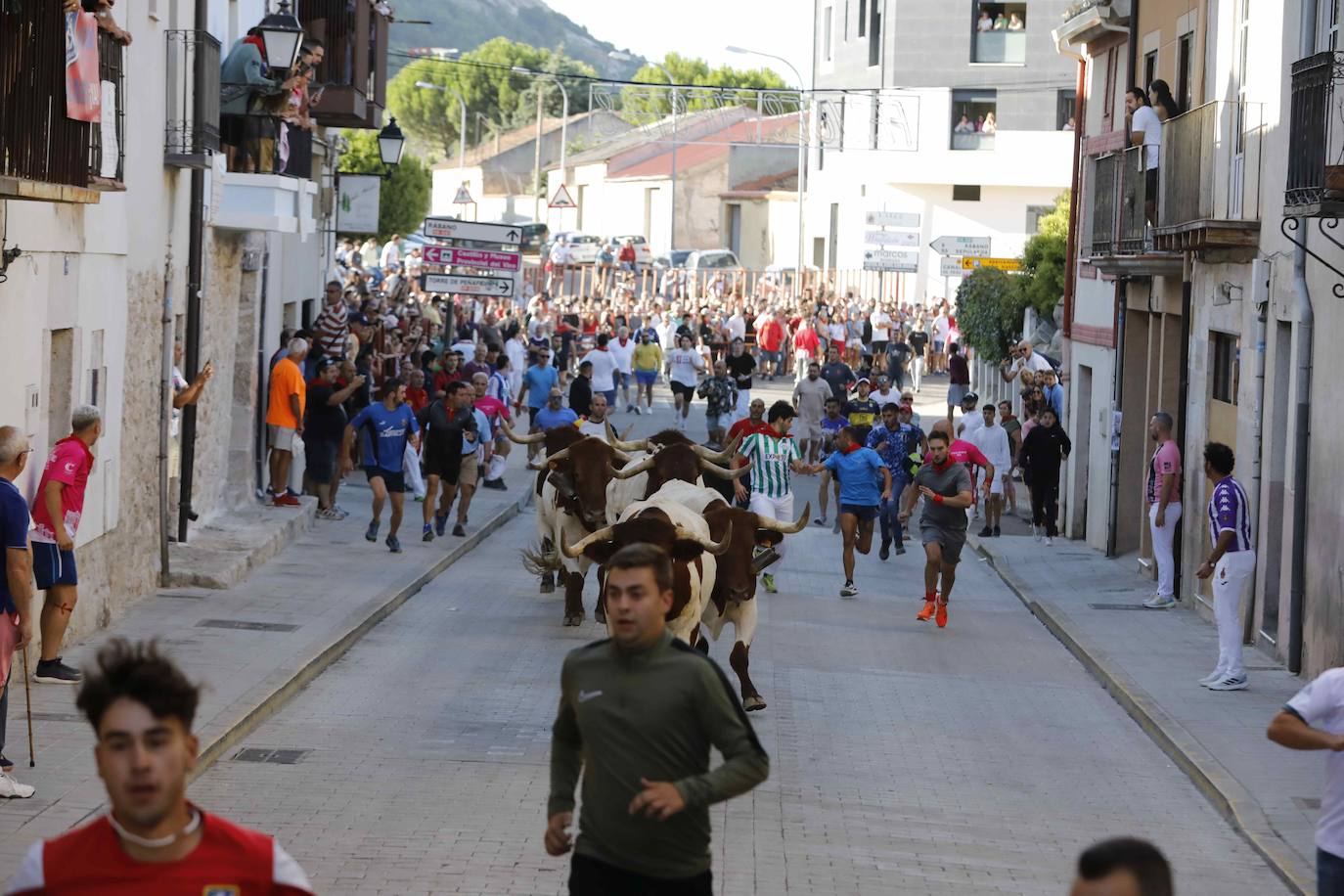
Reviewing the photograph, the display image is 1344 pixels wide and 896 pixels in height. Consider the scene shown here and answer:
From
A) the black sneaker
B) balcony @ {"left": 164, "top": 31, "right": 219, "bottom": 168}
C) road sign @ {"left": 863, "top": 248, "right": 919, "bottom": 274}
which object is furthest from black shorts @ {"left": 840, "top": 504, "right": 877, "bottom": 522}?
road sign @ {"left": 863, "top": 248, "right": 919, "bottom": 274}

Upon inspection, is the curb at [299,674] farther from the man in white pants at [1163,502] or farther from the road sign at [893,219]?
the road sign at [893,219]

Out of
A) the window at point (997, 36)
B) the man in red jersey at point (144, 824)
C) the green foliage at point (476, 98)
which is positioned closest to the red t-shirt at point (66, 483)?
the man in red jersey at point (144, 824)

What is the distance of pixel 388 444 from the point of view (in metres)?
21.2

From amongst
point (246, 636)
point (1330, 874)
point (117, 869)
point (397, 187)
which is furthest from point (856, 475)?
point (397, 187)

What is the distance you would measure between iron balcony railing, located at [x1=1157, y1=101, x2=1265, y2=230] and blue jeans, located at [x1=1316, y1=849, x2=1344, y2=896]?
12570 millimetres

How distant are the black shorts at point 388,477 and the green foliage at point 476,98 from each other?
10729 centimetres

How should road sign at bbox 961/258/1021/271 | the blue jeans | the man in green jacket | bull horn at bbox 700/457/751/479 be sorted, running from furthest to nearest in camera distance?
road sign at bbox 961/258/1021/271, bull horn at bbox 700/457/751/479, the blue jeans, the man in green jacket

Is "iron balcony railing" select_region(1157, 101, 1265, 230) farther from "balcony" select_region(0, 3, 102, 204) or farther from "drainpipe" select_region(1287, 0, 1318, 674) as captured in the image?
"balcony" select_region(0, 3, 102, 204)

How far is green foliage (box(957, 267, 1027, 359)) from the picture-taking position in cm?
3738

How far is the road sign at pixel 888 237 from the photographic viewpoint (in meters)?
44.2

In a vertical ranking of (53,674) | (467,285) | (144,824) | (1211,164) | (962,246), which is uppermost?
(962,246)

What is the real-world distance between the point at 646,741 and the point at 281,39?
15.9m

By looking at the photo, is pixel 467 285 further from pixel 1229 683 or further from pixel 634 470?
pixel 1229 683

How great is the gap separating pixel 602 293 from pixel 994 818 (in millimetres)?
50064
